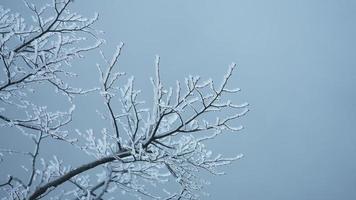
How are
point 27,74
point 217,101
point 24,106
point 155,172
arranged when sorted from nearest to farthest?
point 217,101
point 27,74
point 155,172
point 24,106

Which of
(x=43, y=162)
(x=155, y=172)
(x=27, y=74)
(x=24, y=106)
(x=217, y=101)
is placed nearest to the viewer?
(x=217, y=101)

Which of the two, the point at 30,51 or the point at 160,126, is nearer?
the point at 160,126

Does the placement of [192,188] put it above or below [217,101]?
below

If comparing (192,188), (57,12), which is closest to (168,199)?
(192,188)

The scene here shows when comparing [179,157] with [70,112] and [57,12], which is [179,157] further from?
[57,12]

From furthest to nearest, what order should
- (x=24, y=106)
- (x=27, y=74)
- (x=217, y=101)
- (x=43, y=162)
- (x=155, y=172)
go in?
(x=43, y=162) < (x=24, y=106) < (x=155, y=172) < (x=27, y=74) < (x=217, y=101)

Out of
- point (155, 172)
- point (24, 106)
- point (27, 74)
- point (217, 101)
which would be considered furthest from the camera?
point (24, 106)

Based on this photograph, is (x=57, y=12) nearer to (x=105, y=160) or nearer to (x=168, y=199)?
(x=105, y=160)

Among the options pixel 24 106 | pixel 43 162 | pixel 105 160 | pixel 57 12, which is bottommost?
pixel 105 160

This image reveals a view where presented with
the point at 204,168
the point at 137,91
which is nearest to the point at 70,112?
the point at 137,91
